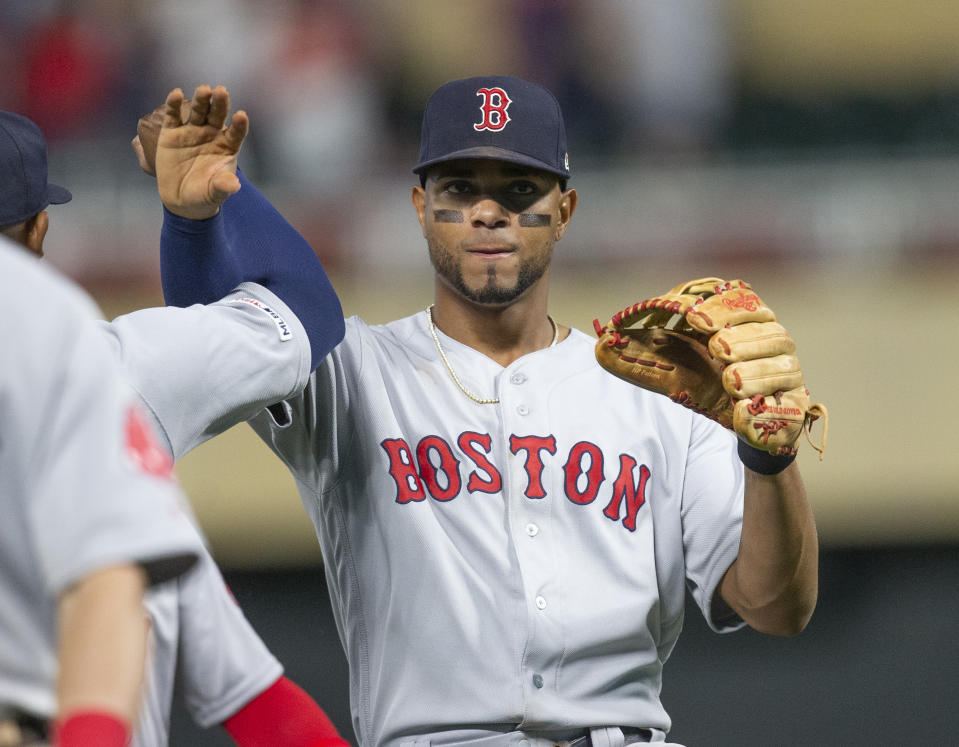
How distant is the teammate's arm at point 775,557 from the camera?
7.63ft

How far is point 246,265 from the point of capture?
223cm

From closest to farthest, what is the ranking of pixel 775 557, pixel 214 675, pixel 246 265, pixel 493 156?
pixel 214 675
pixel 246 265
pixel 775 557
pixel 493 156

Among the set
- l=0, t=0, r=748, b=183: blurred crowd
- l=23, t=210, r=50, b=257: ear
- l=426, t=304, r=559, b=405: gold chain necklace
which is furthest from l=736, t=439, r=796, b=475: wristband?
l=0, t=0, r=748, b=183: blurred crowd

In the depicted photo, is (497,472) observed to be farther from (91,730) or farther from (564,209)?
(91,730)

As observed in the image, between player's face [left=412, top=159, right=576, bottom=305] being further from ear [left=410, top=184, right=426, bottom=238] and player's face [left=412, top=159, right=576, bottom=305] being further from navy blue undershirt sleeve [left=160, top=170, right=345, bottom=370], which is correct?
navy blue undershirt sleeve [left=160, top=170, right=345, bottom=370]

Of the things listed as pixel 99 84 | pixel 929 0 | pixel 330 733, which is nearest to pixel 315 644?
pixel 99 84

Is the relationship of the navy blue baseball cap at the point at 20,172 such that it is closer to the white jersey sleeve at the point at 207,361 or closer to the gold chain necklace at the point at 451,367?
the white jersey sleeve at the point at 207,361

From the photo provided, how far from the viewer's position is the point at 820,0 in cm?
797

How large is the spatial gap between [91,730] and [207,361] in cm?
88

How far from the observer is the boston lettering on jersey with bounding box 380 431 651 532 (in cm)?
242

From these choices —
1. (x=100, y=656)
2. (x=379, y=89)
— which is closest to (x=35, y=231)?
(x=100, y=656)

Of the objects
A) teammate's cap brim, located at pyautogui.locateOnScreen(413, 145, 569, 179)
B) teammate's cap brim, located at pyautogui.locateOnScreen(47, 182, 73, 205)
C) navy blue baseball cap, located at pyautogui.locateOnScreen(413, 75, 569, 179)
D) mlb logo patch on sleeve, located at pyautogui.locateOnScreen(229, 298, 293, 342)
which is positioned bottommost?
mlb logo patch on sleeve, located at pyautogui.locateOnScreen(229, 298, 293, 342)

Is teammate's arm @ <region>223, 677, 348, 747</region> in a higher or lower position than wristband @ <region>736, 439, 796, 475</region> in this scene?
lower

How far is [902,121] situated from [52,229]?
352 cm
